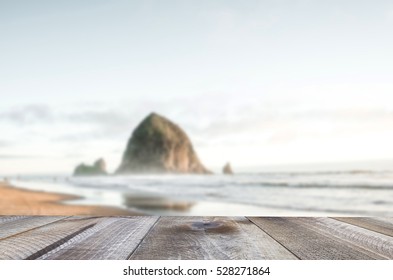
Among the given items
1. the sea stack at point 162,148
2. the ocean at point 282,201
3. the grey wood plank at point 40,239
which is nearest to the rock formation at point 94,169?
the sea stack at point 162,148

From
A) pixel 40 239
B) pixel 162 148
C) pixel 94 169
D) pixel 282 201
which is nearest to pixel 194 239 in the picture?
pixel 40 239

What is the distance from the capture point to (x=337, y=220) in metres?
1.32

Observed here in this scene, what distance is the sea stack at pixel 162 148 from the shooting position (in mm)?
13961

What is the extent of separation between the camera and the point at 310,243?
3.12 ft

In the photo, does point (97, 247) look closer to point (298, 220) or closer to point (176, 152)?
point (298, 220)

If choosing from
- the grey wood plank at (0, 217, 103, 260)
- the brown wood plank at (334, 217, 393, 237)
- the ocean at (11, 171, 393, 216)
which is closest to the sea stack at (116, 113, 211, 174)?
the ocean at (11, 171, 393, 216)

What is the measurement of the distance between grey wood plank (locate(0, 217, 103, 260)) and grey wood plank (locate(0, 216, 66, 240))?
42 millimetres

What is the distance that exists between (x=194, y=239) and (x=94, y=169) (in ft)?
67.1

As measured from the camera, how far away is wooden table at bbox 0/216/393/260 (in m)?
0.84

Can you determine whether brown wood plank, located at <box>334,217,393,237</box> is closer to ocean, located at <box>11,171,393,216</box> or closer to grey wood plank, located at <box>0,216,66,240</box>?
grey wood plank, located at <box>0,216,66,240</box>

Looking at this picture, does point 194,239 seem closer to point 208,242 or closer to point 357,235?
point 208,242

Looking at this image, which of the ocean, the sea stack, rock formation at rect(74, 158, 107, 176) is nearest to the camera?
the ocean

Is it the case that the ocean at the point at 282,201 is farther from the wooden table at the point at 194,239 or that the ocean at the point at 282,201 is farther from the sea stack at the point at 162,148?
the sea stack at the point at 162,148

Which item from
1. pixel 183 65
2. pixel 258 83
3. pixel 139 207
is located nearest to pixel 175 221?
pixel 183 65
